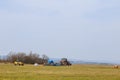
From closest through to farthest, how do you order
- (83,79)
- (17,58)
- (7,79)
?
(7,79), (83,79), (17,58)

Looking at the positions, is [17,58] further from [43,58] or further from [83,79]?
[83,79]

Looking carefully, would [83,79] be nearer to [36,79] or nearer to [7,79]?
[36,79]

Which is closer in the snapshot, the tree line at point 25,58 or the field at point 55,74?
the field at point 55,74

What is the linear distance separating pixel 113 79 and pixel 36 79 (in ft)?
27.1

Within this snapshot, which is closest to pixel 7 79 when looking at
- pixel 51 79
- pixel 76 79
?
pixel 51 79

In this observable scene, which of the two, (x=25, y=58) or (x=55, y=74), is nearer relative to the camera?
(x=55, y=74)

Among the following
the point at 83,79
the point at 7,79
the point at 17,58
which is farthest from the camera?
the point at 17,58

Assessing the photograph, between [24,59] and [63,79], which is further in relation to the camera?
[24,59]

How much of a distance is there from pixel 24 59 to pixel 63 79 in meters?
76.5

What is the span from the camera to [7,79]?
33.9 meters

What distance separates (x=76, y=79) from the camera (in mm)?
36031

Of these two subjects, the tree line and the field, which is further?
the tree line

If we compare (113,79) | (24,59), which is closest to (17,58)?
(24,59)

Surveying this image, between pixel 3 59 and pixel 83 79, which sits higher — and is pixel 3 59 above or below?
above
